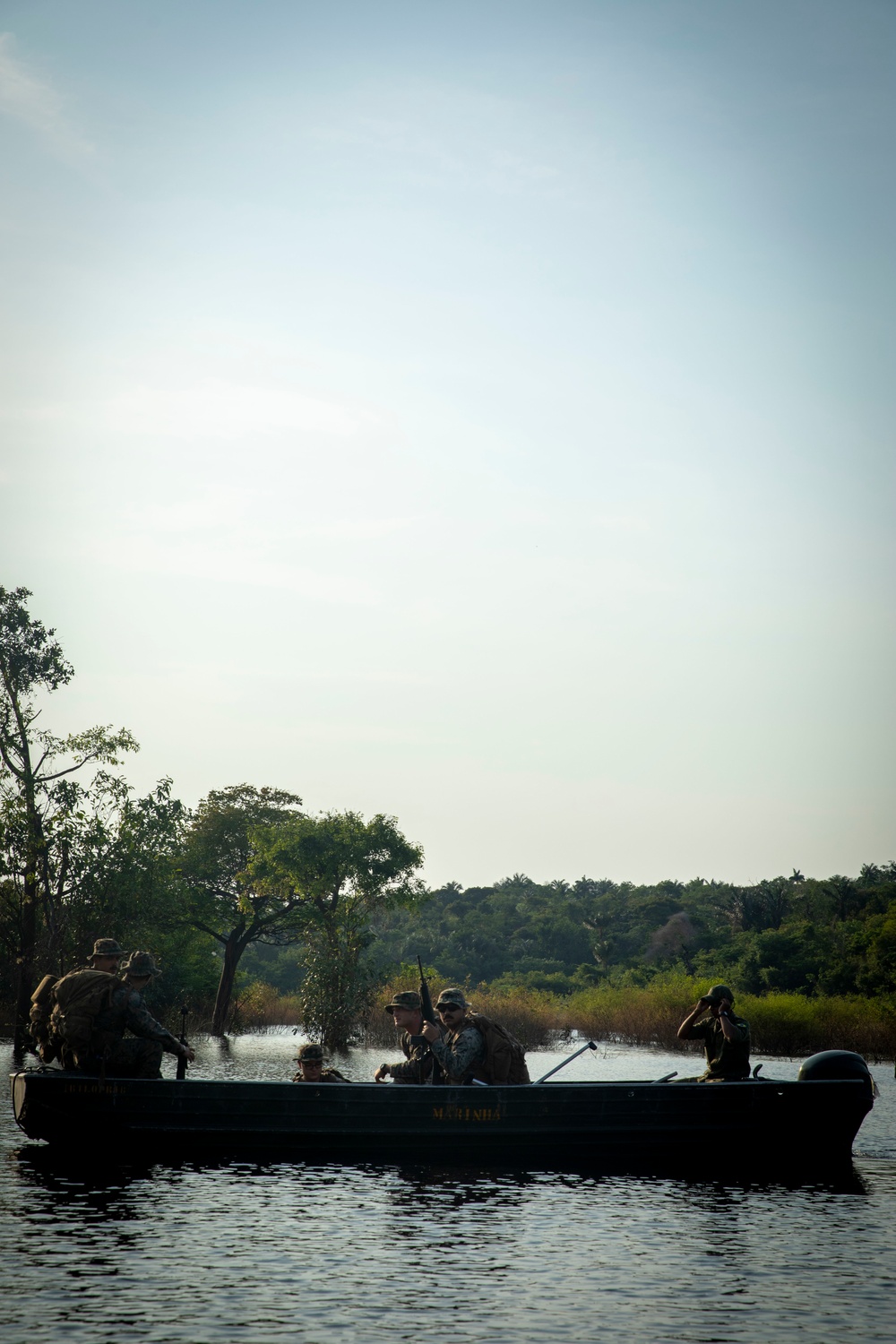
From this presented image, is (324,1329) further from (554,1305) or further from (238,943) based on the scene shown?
(238,943)

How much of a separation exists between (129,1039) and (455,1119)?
449 centimetres

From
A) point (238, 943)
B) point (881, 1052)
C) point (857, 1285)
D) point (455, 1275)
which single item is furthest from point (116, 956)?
point (238, 943)

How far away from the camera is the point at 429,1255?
12.1 m

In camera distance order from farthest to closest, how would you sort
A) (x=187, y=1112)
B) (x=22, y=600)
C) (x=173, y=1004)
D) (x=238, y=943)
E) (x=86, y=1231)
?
1. (x=238, y=943)
2. (x=173, y=1004)
3. (x=22, y=600)
4. (x=187, y=1112)
5. (x=86, y=1231)

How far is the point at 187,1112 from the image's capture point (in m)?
16.4

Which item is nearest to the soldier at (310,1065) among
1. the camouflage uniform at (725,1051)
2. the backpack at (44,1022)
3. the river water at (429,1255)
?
the river water at (429,1255)

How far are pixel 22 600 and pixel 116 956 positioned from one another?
29.6 meters

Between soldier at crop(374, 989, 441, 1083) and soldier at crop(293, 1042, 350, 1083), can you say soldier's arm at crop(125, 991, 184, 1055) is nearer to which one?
soldier at crop(293, 1042, 350, 1083)

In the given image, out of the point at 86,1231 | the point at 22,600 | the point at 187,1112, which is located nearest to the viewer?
the point at 86,1231

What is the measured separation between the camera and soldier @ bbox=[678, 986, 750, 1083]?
18.0 meters

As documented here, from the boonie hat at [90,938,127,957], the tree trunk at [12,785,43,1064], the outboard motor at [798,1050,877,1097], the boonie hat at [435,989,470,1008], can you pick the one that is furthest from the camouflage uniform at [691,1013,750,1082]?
the tree trunk at [12,785,43,1064]

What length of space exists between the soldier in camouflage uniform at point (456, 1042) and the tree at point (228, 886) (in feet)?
112

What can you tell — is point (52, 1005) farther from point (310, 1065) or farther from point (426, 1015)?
point (426, 1015)

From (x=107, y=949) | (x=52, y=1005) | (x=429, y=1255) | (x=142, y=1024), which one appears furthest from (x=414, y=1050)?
(x=429, y=1255)
